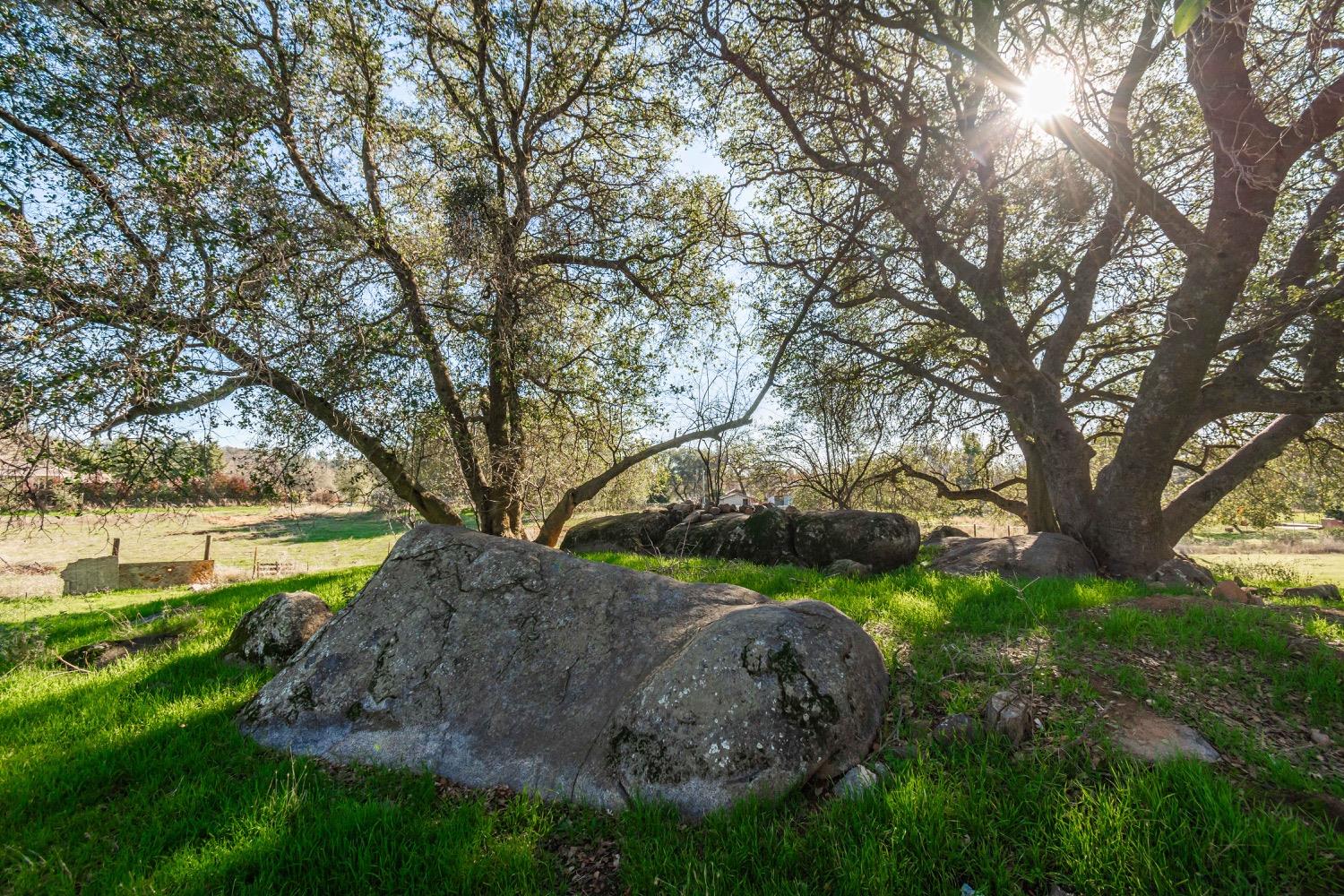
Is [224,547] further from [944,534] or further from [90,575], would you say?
[944,534]

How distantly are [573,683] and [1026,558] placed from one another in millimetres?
8008

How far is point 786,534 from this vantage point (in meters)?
10.8

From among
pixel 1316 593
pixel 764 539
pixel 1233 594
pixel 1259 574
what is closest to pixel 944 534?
pixel 1259 574

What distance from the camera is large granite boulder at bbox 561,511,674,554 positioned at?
12914mm

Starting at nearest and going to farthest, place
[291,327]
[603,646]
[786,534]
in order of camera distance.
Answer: [603,646] → [291,327] → [786,534]

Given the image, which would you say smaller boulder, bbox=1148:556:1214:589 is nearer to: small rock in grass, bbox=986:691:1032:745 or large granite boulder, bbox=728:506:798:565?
large granite boulder, bbox=728:506:798:565

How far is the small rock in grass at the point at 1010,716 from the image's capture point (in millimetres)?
3168

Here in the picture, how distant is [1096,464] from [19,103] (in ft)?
74.4

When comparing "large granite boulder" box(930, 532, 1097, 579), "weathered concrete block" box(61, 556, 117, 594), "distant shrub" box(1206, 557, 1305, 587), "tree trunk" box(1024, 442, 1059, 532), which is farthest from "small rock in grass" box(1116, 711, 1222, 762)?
"weathered concrete block" box(61, 556, 117, 594)

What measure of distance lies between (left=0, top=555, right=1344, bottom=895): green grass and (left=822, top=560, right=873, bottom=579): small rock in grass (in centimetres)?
398

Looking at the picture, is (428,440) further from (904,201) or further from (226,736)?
(904,201)

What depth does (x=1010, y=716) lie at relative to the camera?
322cm

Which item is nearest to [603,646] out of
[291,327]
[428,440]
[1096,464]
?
[291,327]

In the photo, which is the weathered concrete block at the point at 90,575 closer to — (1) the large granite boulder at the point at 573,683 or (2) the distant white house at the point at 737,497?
(1) the large granite boulder at the point at 573,683
